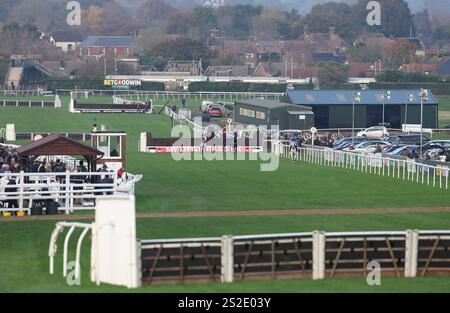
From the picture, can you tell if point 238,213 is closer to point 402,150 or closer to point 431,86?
point 402,150

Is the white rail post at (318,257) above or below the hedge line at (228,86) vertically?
above

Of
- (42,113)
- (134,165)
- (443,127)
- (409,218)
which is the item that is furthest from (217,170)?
(42,113)

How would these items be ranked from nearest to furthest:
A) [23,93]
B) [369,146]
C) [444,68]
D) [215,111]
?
[369,146] → [215,111] → [23,93] → [444,68]

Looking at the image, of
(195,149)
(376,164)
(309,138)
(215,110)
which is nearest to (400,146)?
(309,138)

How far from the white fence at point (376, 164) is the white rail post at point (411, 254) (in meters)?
17.6

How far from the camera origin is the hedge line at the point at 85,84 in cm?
12181

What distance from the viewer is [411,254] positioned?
20281 mm

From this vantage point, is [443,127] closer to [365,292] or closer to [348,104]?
[348,104]

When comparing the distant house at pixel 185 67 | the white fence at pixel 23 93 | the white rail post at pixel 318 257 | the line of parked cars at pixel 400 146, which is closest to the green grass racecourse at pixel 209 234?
the white rail post at pixel 318 257

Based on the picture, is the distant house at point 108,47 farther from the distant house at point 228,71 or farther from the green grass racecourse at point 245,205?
the green grass racecourse at point 245,205

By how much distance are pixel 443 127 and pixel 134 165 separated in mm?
32616

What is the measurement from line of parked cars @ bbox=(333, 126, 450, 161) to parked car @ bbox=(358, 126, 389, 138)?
21.0ft

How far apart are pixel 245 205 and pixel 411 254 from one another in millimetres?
12264

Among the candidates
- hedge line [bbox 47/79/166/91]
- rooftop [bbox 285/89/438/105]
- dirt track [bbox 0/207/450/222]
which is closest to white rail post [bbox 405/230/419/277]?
dirt track [bbox 0/207/450/222]
